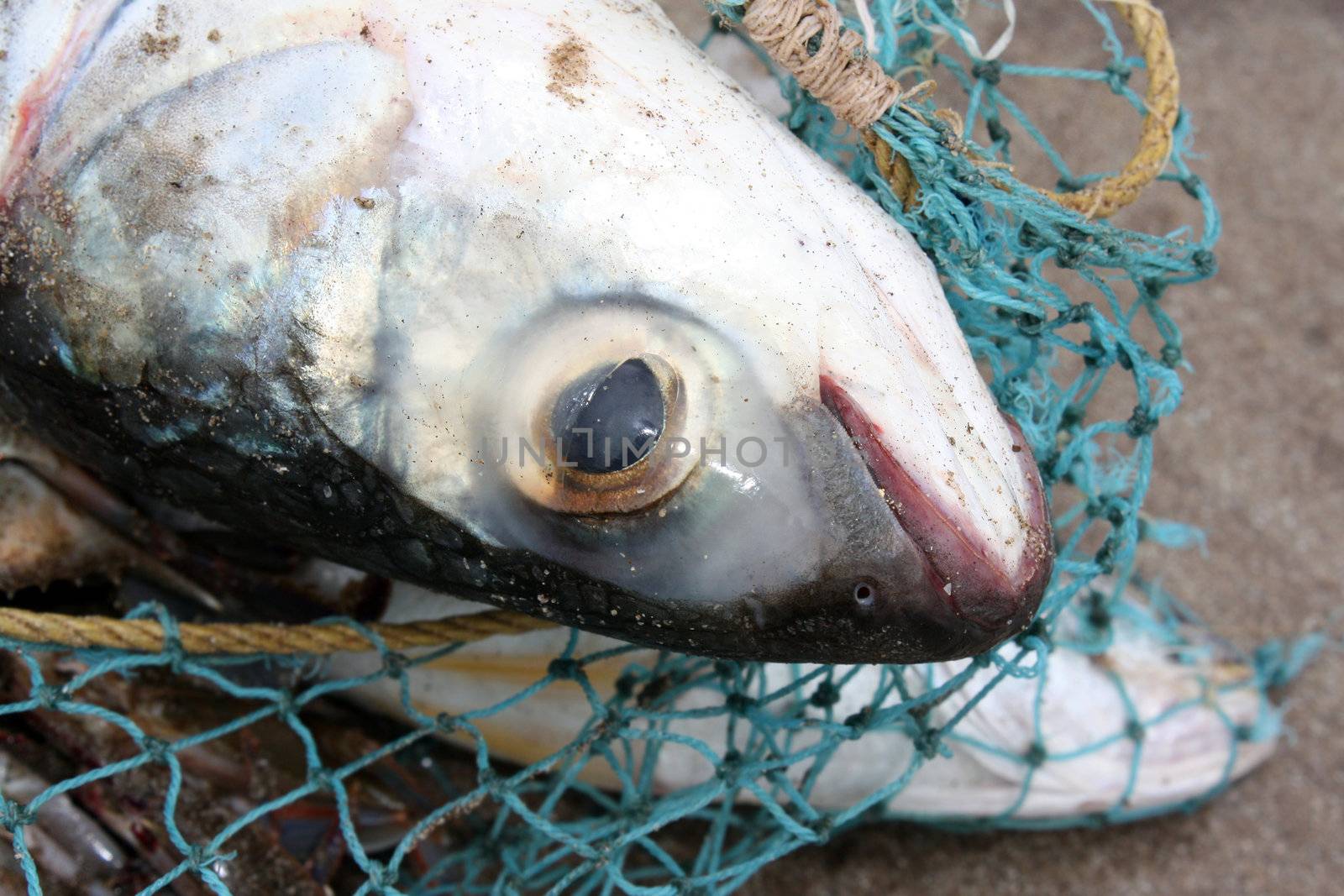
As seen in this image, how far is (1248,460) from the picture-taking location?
9.99 ft

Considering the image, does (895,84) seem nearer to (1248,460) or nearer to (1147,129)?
(1147,129)

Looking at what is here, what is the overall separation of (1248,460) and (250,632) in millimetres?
2392

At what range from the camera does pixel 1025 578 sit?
144 cm

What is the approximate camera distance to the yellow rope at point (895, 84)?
161cm

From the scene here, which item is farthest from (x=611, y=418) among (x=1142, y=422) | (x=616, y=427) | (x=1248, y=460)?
(x=1248, y=460)

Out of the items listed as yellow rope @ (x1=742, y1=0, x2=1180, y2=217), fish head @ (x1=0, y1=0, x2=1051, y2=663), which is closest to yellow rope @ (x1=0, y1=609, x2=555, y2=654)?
fish head @ (x1=0, y1=0, x2=1051, y2=663)

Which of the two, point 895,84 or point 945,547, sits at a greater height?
point 895,84

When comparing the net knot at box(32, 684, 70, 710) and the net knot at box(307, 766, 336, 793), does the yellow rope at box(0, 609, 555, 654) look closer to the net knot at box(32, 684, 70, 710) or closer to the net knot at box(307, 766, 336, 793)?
the net knot at box(32, 684, 70, 710)

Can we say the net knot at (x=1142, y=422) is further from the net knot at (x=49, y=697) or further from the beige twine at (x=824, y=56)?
the net knot at (x=49, y=697)

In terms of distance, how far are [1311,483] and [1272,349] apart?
1.27ft

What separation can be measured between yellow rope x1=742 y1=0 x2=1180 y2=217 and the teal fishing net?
1.4 inches

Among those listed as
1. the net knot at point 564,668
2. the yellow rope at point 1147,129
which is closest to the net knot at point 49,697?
the net knot at point 564,668

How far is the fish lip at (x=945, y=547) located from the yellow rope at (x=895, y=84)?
1.61ft

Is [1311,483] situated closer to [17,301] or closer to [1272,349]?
[1272,349]
